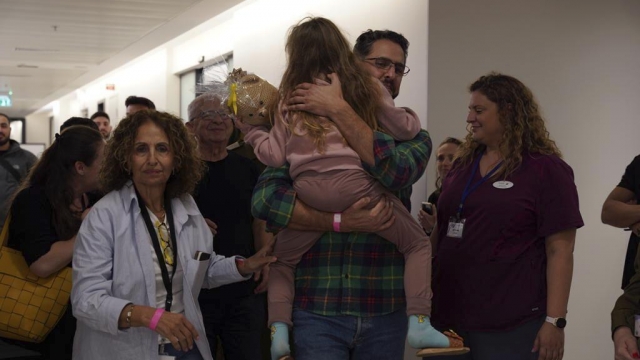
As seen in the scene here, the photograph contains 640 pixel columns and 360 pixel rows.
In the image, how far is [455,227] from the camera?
308 centimetres

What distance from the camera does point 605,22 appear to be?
5.93 metres

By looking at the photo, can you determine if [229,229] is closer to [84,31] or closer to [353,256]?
[353,256]

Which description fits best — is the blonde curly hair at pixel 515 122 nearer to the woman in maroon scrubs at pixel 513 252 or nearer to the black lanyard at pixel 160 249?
the woman in maroon scrubs at pixel 513 252

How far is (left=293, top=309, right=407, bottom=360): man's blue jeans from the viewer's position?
234 cm

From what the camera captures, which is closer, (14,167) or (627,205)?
(627,205)

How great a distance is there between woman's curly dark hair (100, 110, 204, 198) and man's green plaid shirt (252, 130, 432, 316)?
21.0 inches

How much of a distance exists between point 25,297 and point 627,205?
2875 millimetres

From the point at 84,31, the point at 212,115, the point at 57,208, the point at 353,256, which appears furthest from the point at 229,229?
the point at 84,31

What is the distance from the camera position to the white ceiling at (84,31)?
8.31 meters

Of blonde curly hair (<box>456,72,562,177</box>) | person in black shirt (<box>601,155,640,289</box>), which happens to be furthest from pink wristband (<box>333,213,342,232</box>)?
person in black shirt (<box>601,155,640,289</box>)

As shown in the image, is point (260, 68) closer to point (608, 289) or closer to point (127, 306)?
point (608, 289)

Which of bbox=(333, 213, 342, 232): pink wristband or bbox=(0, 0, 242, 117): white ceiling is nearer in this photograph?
bbox=(333, 213, 342, 232): pink wristband

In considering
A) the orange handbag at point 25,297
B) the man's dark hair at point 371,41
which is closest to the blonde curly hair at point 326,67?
the man's dark hair at point 371,41

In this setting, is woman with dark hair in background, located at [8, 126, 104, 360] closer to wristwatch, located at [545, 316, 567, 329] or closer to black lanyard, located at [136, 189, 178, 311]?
black lanyard, located at [136, 189, 178, 311]
